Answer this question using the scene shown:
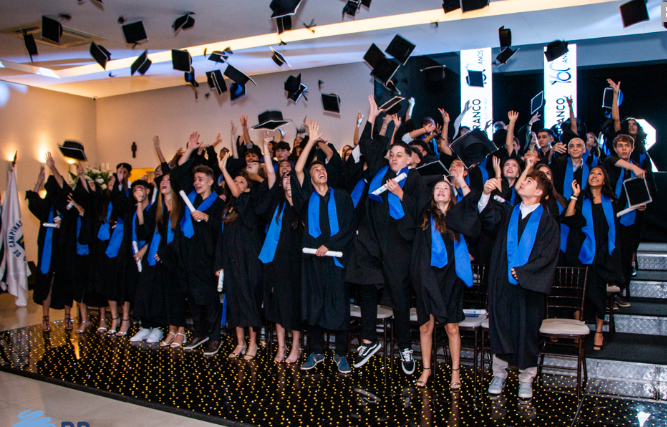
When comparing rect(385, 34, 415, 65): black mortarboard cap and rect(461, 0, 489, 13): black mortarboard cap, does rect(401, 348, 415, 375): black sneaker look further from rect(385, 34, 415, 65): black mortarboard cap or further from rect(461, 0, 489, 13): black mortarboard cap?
rect(461, 0, 489, 13): black mortarboard cap

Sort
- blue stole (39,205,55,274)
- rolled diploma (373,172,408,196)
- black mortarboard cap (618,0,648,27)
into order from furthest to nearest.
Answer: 1. blue stole (39,205,55,274)
2. black mortarboard cap (618,0,648,27)
3. rolled diploma (373,172,408,196)

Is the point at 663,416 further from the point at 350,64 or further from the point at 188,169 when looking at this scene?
the point at 350,64

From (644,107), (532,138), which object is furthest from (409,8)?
(644,107)

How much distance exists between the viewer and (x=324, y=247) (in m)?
4.21

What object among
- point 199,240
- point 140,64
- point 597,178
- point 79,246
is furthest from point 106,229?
point 597,178

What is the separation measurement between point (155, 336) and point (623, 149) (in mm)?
5093

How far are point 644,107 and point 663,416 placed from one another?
625cm

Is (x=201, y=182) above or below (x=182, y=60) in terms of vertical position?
below

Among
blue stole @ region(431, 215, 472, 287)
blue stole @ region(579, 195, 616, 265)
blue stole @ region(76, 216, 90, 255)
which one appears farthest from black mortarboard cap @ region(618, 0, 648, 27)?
blue stole @ region(76, 216, 90, 255)

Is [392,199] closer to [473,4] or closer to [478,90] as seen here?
[473,4]

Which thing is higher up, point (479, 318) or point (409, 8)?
point (409, 8)

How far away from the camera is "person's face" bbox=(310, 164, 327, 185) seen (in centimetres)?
429

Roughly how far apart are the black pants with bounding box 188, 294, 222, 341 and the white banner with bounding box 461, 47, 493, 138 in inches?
219

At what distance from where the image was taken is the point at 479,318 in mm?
3984
